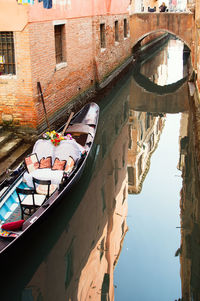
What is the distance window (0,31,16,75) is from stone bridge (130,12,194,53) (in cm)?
1147

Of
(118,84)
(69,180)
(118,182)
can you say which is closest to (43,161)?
(69,180)

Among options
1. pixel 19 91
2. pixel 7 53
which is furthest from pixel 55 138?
pixel 7 53

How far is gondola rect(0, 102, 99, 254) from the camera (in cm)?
636

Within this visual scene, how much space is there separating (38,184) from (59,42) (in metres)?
6.04

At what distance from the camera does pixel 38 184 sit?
25.0ft

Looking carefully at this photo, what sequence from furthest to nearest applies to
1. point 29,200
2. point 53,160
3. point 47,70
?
point 47,70
point 53,160
point 29,200

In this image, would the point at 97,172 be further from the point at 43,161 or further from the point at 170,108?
the point at 170,108

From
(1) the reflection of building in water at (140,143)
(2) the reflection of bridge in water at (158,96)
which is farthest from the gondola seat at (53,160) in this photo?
(2) the reflection of bridge in water at (158,96)

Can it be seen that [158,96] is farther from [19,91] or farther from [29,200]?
[29,200]

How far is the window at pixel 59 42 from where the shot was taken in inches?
483

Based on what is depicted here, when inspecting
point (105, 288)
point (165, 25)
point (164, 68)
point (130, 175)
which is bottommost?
point (105, 288)

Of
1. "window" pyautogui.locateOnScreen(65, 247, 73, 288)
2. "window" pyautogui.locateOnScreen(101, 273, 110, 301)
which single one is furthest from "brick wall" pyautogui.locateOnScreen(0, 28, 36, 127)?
"window" pyautogui.locateOnScreen(101, 273, 110, 301)

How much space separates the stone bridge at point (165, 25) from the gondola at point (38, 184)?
12.5 meters

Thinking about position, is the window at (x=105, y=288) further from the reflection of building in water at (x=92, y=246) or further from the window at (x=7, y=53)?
the window at (x=7, y=53)
